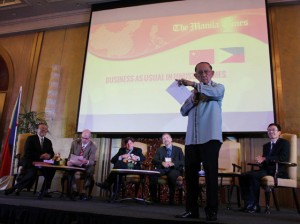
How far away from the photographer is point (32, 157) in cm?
440

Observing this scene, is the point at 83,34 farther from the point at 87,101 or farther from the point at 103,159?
the point at 103,159

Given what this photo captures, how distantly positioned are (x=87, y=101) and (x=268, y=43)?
319cm

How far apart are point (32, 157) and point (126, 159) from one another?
55.8 inches

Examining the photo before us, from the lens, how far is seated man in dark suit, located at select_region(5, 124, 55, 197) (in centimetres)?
404

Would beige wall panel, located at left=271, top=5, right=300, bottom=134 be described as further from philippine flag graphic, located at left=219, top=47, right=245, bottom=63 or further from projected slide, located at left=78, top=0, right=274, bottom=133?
philippine flag graphic, located at left=219, top=47, right=245, bottom=63

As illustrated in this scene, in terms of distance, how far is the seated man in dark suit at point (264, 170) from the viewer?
3410 millimetres

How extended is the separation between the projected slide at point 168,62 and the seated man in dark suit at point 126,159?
1.85ft

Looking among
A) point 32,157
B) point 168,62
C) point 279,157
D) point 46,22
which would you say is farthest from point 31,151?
point 46,22

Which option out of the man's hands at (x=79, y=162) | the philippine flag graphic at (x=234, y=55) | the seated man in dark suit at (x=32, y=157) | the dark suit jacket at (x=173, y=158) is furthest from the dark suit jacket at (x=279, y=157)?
the seated man in dark suit at (x=32, y=157)

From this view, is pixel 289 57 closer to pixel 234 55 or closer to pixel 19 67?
pixel 234 55

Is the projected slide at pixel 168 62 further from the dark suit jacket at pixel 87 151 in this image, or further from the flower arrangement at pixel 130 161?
the flower arrangement at pixel 130 161

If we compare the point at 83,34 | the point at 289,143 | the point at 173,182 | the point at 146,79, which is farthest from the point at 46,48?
the point at 289,143

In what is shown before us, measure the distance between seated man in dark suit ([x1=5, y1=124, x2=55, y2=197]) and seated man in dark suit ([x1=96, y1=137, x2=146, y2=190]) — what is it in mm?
824

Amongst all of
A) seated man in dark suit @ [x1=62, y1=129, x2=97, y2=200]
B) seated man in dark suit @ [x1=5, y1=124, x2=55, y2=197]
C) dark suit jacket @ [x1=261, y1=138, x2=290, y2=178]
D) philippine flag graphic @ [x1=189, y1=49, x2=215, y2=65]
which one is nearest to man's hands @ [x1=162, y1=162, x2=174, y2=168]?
seated man in dark suit @ [x1=62, y1=129, x2=97, y2=200]
